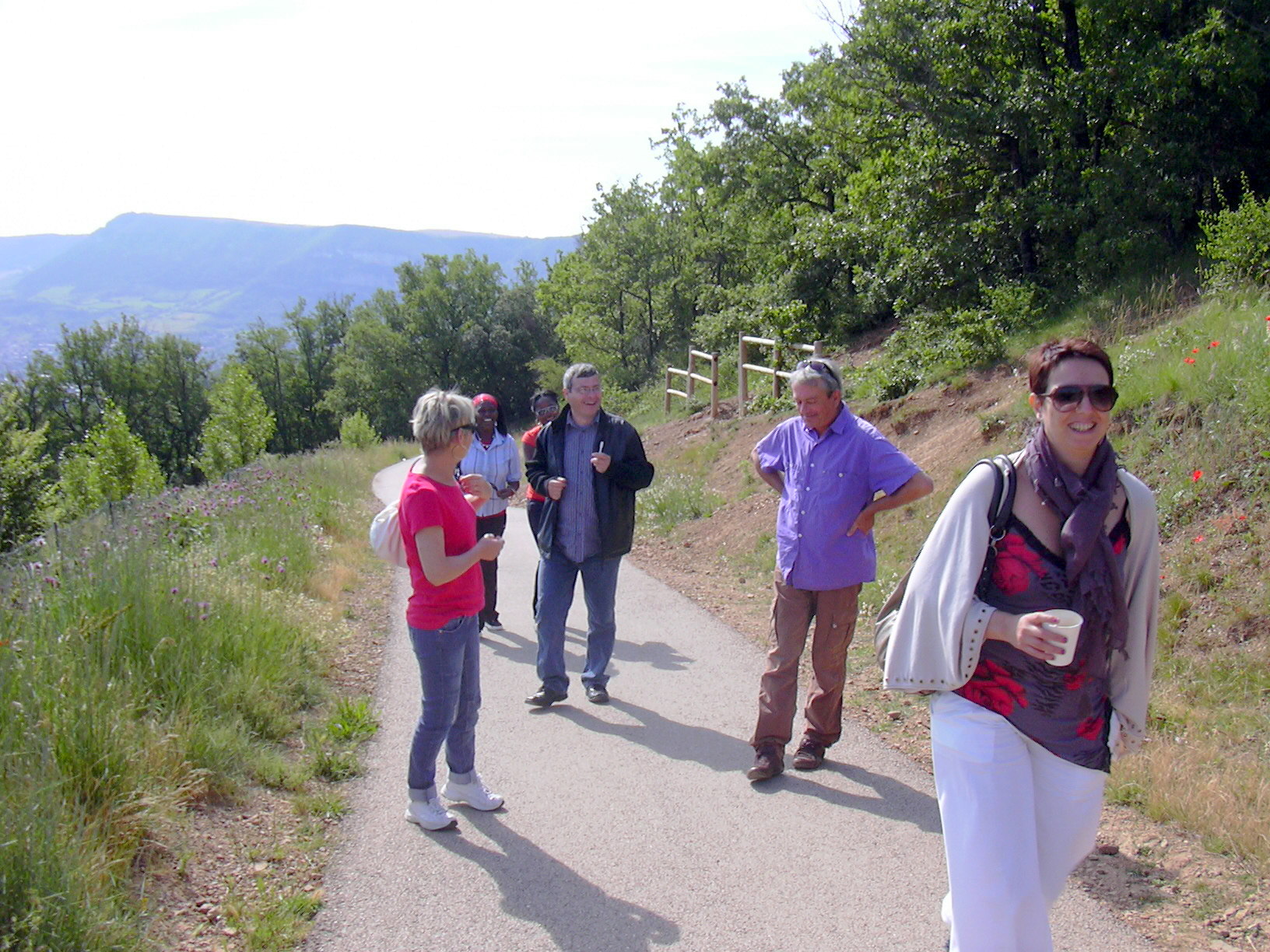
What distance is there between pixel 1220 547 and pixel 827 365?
3.24 m

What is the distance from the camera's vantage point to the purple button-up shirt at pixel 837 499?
15.6ft

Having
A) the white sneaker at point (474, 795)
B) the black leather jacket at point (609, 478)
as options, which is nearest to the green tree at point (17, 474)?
the black leather jacket at point (609, 478)

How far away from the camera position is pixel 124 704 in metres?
4.61

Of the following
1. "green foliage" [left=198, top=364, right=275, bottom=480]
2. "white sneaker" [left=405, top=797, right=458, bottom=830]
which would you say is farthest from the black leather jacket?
"green foliage" [left=198, top=364, right=275, bottom=480]

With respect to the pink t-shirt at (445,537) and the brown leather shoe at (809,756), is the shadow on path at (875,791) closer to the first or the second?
the brown leather shoe at (809,756)

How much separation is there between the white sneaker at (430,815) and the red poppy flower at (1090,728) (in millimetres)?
2810

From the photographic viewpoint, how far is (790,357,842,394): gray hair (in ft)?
15.6

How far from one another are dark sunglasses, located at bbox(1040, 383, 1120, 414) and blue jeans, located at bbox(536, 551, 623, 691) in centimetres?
Answer: 385

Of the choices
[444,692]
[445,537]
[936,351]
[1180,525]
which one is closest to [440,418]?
[445,537]

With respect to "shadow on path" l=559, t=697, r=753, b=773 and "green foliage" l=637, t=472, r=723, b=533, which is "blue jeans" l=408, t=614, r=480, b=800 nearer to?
"shadow on path" l=559, t=697, r=753, b=773

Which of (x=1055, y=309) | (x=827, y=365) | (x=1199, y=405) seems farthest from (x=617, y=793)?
(x=1055, y=309)

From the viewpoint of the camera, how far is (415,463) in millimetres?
4461

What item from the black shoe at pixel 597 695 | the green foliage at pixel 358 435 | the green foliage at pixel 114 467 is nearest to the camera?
the black shoe at pixel 597 695

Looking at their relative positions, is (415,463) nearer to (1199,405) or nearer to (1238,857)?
(1238,857)
